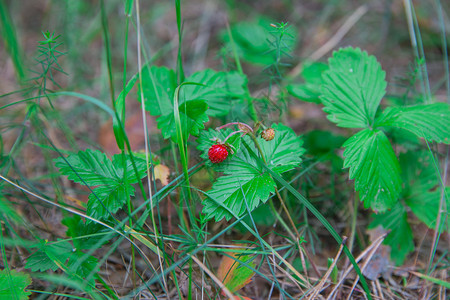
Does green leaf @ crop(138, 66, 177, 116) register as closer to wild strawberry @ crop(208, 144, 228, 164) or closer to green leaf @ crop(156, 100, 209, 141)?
green leaf @ crop(156, 100, 209, 141)

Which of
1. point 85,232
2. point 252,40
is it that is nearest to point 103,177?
point 85,232

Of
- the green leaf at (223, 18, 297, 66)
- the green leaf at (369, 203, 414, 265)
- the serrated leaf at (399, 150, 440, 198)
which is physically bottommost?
the green leaf at (369, 203, 414, 265)

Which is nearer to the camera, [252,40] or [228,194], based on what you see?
[228,194]

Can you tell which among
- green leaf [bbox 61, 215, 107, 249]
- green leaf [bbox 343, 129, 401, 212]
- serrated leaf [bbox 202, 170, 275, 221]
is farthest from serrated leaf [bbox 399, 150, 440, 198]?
green leaf [bbox 61, 215, 107, 249]

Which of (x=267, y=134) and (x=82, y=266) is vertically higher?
(x=267, y=134)

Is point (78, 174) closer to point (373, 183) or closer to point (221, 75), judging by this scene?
point (221, 75)

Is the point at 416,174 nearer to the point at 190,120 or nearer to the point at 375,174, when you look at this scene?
the point at 375,174

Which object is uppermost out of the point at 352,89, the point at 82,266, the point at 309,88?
the point at 309,88
